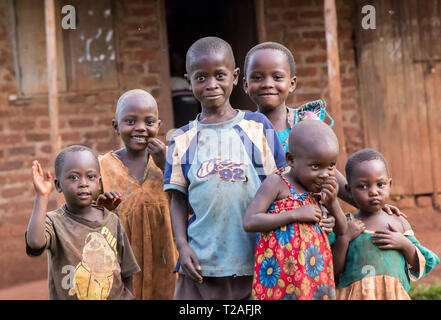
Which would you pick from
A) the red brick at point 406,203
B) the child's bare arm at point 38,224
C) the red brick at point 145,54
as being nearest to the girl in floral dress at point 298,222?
the child's bare arm at point 38,224

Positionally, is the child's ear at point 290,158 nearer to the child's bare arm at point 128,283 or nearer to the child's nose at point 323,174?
the child's nose at point 323,174

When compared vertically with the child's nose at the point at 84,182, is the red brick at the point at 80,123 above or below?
above

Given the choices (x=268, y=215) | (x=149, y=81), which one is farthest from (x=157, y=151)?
(x=149, y=81)

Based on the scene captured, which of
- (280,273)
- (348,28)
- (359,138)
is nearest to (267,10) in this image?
(348,28)

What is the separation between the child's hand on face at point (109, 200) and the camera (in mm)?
2941

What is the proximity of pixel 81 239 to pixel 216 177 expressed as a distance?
0.70m

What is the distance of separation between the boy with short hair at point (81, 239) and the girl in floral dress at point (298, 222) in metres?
0.72

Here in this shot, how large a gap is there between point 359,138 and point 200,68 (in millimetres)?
5014

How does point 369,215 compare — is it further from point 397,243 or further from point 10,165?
point 10,165

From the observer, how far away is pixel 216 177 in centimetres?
267

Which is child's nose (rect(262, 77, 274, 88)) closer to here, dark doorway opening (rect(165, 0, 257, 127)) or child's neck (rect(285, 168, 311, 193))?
child's neck (rect(285, 168, 311, 193))

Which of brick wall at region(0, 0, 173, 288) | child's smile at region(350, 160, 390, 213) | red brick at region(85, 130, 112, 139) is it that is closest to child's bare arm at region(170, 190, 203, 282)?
child's smile at region(350, 160, 390, 213)

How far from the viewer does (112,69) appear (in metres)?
7.25

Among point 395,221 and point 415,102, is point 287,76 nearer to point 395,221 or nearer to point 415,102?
point 395,221
